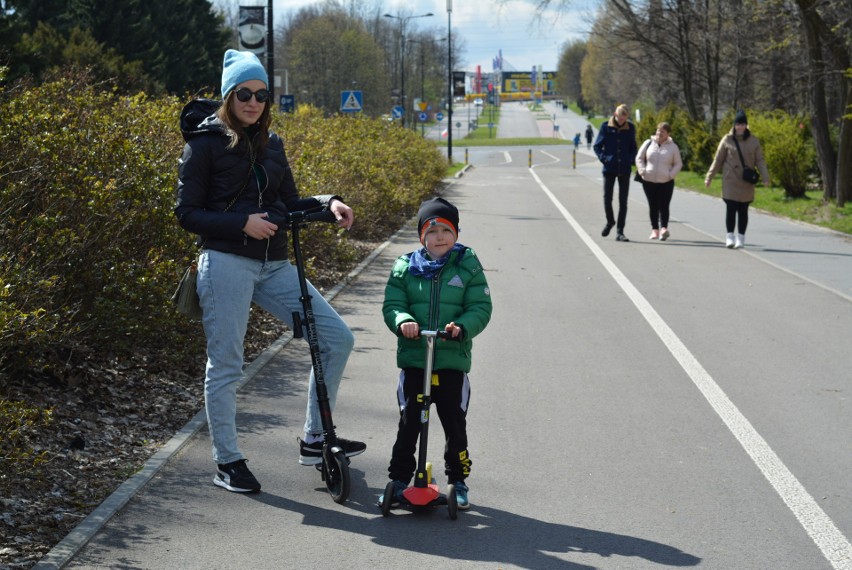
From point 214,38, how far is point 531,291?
5584 centimetres

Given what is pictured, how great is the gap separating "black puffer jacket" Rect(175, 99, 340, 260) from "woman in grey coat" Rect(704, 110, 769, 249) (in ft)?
39.8

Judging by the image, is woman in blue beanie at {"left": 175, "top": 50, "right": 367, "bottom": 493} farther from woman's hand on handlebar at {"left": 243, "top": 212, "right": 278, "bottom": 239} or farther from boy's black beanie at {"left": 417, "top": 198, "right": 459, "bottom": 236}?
boy's black beanie at {"left": 417, "top": 198, "right": 459, "bottom": 236}

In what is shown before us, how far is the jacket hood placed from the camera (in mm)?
5523

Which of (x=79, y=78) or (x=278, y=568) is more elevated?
(x=79, y=78)

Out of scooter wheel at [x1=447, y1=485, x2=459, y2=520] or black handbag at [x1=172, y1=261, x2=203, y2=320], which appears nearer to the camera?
scooter wheel at [x1=447, y1=485, x2=459, y2=520]

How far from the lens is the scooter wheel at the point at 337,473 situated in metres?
5.49

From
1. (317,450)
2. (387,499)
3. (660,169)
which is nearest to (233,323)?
(317,450)

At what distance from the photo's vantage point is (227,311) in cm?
556

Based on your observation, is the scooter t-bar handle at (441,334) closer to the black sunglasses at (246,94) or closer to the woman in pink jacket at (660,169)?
the black sunglasses at (246,94)

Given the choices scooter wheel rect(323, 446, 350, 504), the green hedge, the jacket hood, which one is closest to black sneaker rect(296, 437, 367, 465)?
scooter wheel rect(323, 446, 350, 504)

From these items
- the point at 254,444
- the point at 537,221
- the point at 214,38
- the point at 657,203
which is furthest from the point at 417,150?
the point at 214,38

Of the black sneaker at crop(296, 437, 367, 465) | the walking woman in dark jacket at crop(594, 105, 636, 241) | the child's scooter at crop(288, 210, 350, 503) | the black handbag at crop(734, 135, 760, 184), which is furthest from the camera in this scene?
the walking woman in dark jacket at crop(594, 105, 636, 241)

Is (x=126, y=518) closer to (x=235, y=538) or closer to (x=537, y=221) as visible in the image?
(x=235, y=538)

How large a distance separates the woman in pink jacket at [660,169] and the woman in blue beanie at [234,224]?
42.8ft
